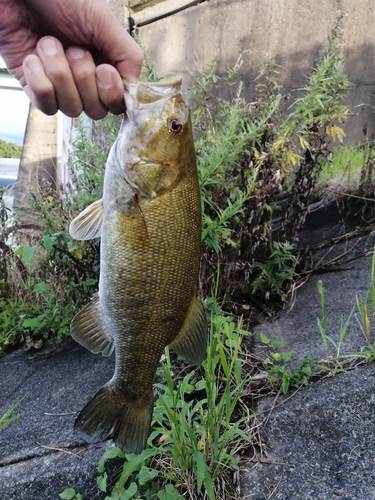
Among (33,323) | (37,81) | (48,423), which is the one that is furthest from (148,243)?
(33,323)

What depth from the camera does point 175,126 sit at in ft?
5.08

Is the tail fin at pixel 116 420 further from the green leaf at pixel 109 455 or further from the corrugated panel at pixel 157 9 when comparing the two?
the corrugated panel at pixel 157 9

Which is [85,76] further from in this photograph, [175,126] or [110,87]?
[175,126]

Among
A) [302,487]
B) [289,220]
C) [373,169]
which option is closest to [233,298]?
[289,220]

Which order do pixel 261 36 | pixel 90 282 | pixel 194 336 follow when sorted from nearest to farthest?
pixel 194 336 < pixel 90 282 < pixel 261 36

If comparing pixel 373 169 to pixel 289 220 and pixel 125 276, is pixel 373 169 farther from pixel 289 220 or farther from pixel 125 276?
pixel 125 276

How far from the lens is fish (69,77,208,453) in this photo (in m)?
1.54

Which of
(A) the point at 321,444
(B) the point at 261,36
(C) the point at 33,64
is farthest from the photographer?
(B) the point at 261,36

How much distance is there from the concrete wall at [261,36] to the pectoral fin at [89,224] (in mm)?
4161

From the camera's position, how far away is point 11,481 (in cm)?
251

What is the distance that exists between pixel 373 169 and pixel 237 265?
1.82 metres

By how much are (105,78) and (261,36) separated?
4.41m

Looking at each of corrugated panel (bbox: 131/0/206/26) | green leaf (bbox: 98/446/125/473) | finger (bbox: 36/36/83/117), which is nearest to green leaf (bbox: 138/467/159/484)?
green leaf (bbox: 98/446/125/473)

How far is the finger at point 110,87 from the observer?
1.50 metres
